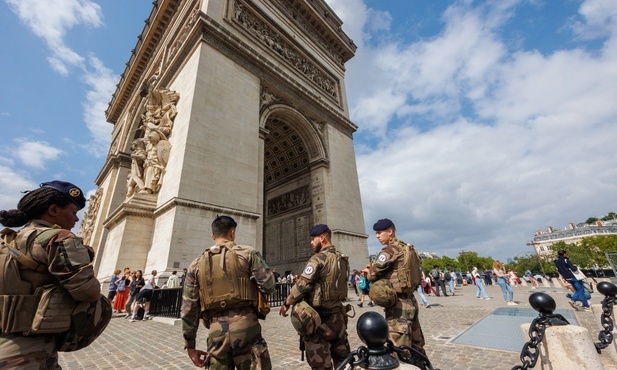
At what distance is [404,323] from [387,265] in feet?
1.90

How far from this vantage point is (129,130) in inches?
810

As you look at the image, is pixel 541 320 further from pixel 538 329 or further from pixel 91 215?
pixel 91 215

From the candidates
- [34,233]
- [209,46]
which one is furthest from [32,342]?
[209,46]

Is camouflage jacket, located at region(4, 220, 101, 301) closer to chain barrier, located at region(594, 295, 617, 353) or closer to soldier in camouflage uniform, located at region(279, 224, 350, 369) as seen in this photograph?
soldier in camouflage uniform, located at region(279, 224, 350, 369)

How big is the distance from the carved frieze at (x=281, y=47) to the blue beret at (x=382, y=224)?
602 inches

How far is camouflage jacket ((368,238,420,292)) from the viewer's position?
293 centimetres

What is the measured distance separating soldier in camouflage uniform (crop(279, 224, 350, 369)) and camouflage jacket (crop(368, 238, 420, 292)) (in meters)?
0.49

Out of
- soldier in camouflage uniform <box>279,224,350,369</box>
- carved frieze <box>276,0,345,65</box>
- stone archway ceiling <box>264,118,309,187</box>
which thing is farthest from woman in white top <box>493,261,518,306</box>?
carved frieze <box>276,0,345,65</box>

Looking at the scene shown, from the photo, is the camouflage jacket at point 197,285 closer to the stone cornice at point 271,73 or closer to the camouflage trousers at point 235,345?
the camouflage trousers at point 235,345

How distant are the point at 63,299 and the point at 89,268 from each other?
0.18m

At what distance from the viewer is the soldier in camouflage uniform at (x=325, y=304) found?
2.38 m

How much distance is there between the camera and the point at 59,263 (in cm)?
135

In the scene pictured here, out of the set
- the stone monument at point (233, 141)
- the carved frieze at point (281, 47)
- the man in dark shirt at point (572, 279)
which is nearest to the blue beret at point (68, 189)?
the stone monument at point (233, 141)

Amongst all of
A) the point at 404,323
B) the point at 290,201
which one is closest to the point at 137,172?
the point at 290,201
